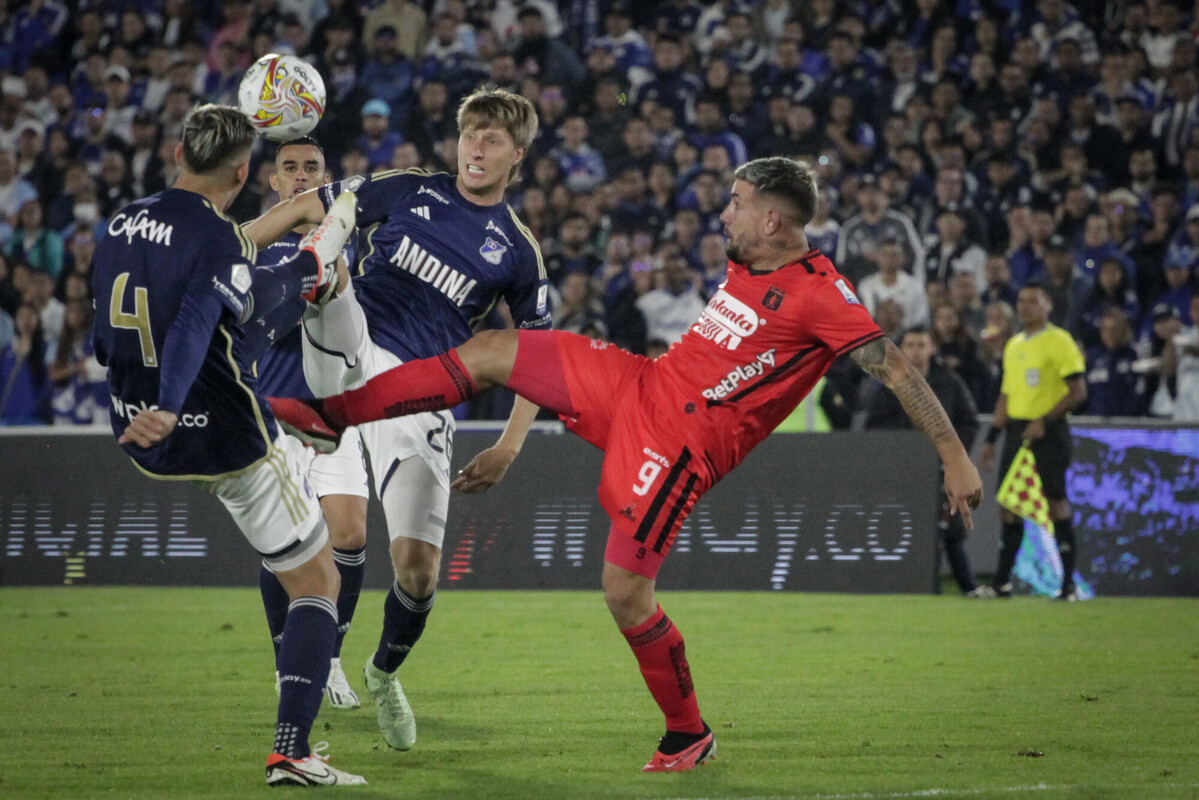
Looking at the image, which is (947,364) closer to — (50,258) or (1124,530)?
(1124,530)

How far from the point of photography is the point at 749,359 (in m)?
5.08

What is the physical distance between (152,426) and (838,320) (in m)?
2.23

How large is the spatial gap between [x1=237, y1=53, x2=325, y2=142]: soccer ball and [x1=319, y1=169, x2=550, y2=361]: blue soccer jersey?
0.33 meters

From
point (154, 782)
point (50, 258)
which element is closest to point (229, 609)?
point (154, 782)

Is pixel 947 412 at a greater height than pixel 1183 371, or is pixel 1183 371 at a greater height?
pixel 1183 371

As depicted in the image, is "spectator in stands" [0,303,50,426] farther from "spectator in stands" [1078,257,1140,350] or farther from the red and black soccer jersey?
the red and black soccer jersey

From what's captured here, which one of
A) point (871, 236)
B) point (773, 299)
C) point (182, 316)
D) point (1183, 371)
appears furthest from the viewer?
point (871, 236)

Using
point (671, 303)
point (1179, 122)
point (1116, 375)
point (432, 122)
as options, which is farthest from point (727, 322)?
point (432, 122)

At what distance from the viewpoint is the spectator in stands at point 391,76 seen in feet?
54.9

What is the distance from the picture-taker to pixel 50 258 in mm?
15242

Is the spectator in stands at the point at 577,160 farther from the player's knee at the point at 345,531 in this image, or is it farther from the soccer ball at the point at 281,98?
the player's knee at the point at 345,531

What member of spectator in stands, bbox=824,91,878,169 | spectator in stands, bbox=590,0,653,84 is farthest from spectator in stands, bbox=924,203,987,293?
spectator in stands, bbox=590,0,653,84

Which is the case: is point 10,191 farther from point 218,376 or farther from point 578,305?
point 218,376

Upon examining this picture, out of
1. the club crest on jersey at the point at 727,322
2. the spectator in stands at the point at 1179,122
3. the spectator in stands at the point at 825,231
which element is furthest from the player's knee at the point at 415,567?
the spectator in stands at the point at 1179,122
